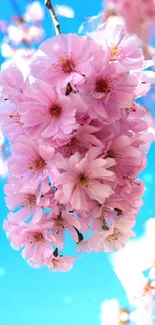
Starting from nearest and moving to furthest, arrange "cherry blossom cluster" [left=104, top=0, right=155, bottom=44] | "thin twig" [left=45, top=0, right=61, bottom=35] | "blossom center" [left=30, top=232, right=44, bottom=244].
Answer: "cherry blossom cluster" [left=104, top=0, right=155, bottom=44], "blossom center" [left=30, top=232, right=44, bottom=244], "thin twig" [left=45, top=0, right=61, bottom=35]

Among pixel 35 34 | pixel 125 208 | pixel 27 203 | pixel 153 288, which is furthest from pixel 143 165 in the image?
pixel 35 34

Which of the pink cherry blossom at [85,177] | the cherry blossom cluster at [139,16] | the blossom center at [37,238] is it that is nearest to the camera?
the cherry blossom cluster at [139,16]

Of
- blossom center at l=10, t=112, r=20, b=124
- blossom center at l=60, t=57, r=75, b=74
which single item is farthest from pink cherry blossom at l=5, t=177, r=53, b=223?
blossom center at l=60, t=57, r=75, b=74

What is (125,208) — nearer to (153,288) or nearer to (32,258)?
(32,258)

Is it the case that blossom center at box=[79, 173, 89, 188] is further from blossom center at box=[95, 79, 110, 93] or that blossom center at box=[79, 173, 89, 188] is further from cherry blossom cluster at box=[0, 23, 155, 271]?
blossom center at box=[95, 79, 110, 93]

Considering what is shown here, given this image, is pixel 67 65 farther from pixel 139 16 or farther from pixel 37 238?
pixel 37 238

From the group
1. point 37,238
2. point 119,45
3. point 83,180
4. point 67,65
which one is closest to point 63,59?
point 67,65

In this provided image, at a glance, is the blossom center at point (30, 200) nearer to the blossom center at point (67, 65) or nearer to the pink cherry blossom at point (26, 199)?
the pink cherry blossom at point (26, 199)

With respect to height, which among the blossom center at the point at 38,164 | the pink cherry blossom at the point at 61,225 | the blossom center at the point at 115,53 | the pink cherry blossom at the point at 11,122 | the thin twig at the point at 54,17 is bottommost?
the pink cherry blossom at the point at 61,225

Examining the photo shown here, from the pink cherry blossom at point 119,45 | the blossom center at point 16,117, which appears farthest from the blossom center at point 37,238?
the pink cherry blossom at point 119,45
